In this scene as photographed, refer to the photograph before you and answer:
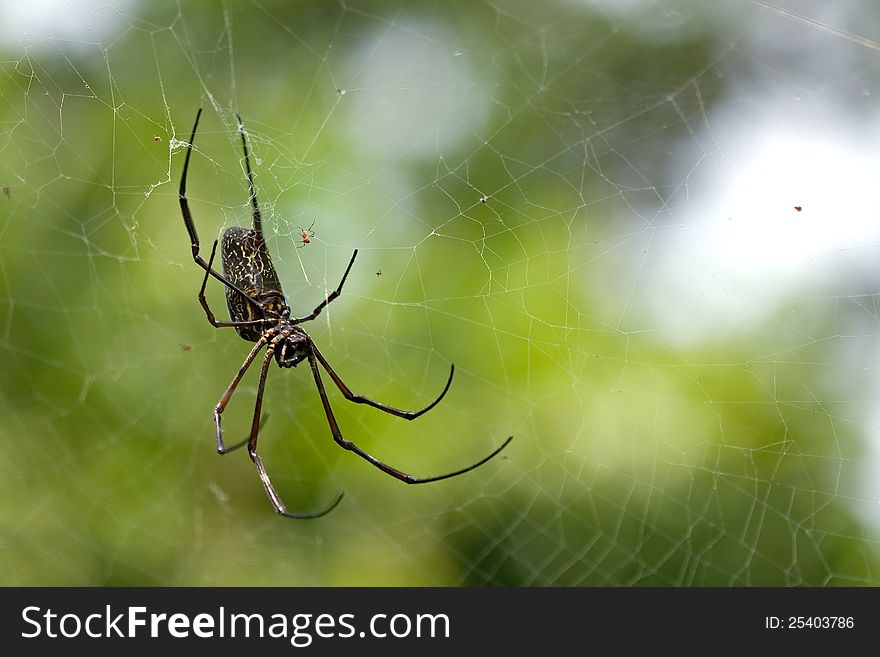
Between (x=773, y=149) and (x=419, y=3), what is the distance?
1978 millimetres

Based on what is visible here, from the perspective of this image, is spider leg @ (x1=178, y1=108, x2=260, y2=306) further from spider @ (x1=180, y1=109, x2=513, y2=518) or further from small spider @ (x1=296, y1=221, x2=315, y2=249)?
small spider @ (x1=296, y1=221, x2=315, y2=249)

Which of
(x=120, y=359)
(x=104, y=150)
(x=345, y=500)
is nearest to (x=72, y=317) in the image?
(x=120, y=359)

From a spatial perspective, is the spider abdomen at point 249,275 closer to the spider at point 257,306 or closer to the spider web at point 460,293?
the spider at point 257,306

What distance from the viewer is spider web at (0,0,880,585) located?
3.04 metres

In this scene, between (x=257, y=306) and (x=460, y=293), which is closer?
(x=257, y=306)

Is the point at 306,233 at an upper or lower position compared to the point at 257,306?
upper

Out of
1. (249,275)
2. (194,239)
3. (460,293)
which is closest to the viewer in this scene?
(194,239)

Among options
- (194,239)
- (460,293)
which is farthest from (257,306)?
(460,293)

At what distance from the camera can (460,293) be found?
348 cm

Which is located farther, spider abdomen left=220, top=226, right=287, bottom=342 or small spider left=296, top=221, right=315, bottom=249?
small spider left=296, top=221, right=315, bottom=249

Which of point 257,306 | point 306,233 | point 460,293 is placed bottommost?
point 257,306

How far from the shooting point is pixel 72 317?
12.7 ft

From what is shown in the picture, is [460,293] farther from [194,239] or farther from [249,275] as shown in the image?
[194,239]

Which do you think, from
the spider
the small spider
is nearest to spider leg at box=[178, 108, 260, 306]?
the spider
